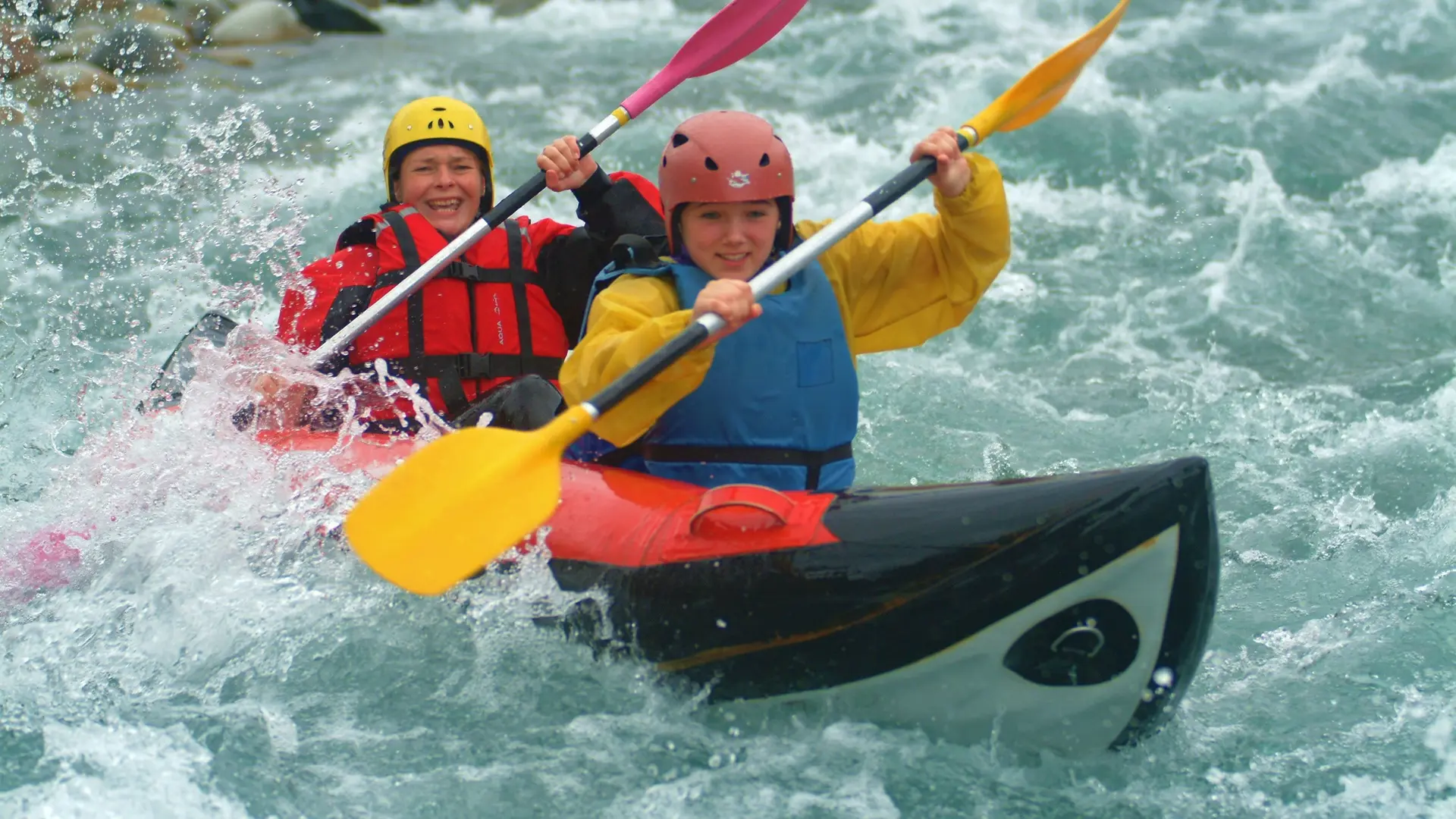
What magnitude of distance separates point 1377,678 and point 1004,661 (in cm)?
111

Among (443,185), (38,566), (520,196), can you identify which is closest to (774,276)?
(520,196)

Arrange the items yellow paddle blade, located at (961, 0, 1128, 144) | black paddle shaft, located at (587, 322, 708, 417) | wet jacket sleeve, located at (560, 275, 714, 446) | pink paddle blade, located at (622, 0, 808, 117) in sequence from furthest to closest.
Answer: pink paddle blade, located at (622, 0, 808, 117)
yellow paddle blade, located at (961, 0, 1128, 144)
wet jacket sleeve, located at (560, 275, 714, 446)
black paddle shaft, located at (587, 322, 708, 417)

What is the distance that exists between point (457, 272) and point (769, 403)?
53.2 inches

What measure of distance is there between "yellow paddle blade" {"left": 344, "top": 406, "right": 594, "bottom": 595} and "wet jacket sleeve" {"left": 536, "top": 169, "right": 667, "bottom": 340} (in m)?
1.30

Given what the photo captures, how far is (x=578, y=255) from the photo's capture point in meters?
4.23

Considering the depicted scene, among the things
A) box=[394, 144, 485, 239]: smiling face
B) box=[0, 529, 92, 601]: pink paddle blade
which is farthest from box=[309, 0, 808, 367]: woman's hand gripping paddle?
box=[0, 529, 92, 601]: pink paddle blade

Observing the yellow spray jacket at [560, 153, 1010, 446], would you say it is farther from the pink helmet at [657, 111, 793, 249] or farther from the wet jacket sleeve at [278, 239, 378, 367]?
the wet jacket sleeve at [278, 239, 378, 367]

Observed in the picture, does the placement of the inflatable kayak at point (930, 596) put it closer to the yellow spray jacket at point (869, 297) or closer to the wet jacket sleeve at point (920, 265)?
the yellow spray jacket at point (869, 297)

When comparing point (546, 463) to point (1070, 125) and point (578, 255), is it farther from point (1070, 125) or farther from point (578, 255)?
point (1070, 125)

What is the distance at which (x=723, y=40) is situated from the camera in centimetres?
458

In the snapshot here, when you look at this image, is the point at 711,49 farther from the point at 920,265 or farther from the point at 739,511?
the point at 739,511

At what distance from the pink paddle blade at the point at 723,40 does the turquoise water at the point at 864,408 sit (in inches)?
48.6

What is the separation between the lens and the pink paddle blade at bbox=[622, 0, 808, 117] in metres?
4.54

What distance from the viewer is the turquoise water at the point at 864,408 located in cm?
306
